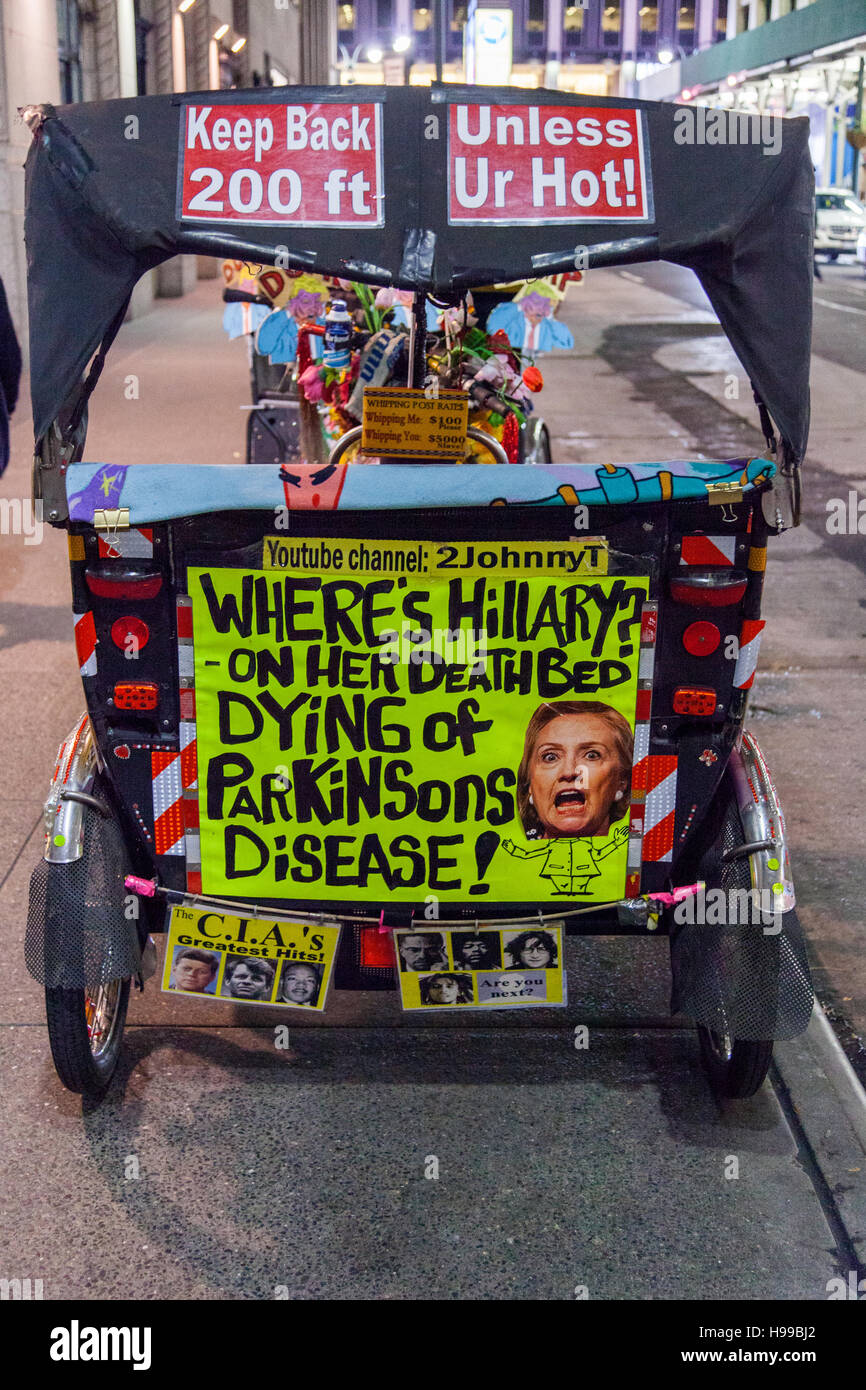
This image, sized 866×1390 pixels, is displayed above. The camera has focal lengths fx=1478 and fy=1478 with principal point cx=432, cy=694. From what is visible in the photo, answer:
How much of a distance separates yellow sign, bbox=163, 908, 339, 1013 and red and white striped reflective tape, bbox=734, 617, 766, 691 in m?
1.24

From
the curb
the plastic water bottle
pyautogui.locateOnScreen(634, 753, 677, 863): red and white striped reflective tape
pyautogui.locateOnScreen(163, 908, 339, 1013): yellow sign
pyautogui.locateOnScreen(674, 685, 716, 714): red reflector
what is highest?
the plastic water bottle

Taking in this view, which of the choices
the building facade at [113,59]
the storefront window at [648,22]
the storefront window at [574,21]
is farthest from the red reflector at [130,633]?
the storefront window at [648,22]

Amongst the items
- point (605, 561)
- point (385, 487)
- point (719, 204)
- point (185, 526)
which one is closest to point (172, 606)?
point (185, 526)

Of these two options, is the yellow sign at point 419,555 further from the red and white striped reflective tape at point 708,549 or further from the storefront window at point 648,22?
the storefront window at point 648,22

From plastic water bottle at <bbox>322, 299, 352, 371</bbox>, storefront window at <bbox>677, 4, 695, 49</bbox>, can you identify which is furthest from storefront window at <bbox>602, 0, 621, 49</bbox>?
plastic water bottle at <bbox>322, 299, 352, 371</bbox>

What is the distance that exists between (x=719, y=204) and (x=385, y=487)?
1093 millimetres

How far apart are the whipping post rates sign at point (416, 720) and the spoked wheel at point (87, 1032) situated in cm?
45

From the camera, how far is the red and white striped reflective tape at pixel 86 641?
3625 mm

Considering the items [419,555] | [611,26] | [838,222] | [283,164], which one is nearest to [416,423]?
[419,555]

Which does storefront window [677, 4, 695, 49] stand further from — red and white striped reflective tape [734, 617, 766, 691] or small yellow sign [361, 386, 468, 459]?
red and white striped reflective tape [734, 617, 766, 691]

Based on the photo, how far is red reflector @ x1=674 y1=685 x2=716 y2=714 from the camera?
12.1ft

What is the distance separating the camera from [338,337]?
7301 mm

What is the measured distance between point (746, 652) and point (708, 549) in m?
0.30

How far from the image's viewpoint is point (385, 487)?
11.3 feet
